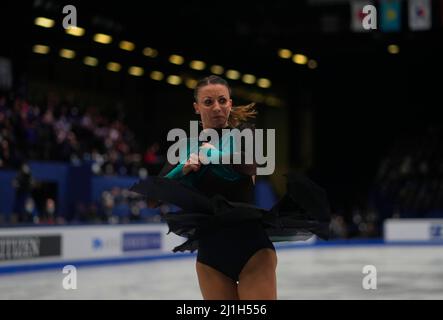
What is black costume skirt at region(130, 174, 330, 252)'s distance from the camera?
9.86 ft

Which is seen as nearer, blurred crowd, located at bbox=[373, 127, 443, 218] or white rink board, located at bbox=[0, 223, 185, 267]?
white rink board, located at bbox=[0, 223, 185, 267]

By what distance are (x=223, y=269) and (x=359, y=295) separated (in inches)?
294

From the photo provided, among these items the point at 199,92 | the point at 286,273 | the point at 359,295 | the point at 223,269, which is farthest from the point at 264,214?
the point at 286,273

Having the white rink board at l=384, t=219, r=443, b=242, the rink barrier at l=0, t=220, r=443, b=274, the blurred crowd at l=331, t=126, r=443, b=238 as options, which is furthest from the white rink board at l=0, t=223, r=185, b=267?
the blurred crowd at l=331, t=126, r=443, b=238

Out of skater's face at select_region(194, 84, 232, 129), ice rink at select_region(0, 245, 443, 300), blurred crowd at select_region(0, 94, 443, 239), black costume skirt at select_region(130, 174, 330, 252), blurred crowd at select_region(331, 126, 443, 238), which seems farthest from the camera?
blurred crowd at select_region(331, 126, 443, 238)

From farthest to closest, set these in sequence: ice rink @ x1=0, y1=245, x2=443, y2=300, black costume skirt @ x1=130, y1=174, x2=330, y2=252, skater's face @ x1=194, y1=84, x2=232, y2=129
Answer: ice rink @ x1=0, y1=245, x2=443, y2=300, skater's face @ x1=194, y1=84, x2=232, y2=129, black costume skirt @ x1=130, y1=174, x2=330, y2=252

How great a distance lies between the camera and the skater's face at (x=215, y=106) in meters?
3.25

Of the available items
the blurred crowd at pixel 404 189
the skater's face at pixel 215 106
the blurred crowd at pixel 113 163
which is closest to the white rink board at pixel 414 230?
the blurred crowd at pixel 404 189

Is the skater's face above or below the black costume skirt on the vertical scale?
above

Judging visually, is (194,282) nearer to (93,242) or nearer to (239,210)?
(93,242)

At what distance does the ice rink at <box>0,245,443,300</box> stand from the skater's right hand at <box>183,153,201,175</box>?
7166mm

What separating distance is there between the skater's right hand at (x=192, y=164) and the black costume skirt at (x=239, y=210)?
3.4 inches

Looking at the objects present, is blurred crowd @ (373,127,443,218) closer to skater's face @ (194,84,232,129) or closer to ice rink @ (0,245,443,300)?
ice rink @ (0,245,443,300)

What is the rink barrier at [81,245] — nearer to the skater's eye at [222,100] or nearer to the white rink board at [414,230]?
the white rink board at [414,230]
